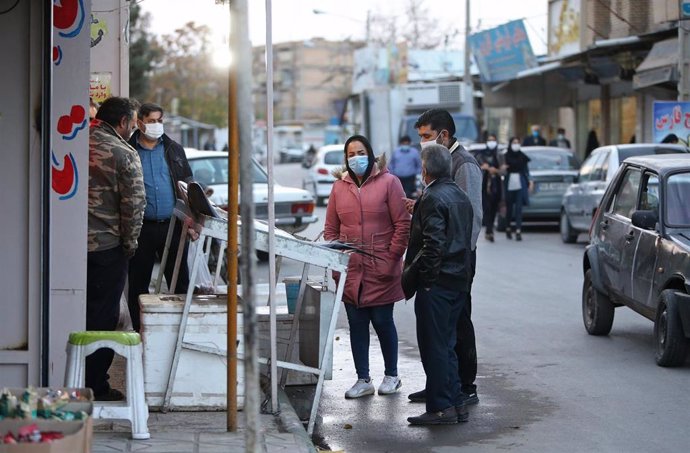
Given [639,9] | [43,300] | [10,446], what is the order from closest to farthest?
[10,446] → [43,300] → [639,9]

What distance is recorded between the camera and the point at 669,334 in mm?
9633

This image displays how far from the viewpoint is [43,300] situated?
279 inches

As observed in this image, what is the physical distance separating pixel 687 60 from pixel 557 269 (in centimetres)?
563

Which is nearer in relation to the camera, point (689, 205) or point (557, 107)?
point (689, 205)

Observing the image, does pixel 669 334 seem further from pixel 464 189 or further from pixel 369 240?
pixel 369 240

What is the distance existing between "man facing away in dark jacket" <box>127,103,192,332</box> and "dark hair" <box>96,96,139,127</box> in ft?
4.76

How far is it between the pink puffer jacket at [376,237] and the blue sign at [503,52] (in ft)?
98.8

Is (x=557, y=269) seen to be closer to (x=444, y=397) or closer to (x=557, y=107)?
(x=444, y=397)

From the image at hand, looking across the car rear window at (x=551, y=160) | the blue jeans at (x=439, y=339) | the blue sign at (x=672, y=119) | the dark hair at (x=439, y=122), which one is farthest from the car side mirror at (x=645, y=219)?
the car rear window at (x=551, y=160)

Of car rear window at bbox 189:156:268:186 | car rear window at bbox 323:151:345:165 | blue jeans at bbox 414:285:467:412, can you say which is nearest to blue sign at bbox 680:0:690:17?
car rear window at bbox 189:156:268:186

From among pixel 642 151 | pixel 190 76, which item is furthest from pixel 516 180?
pixel 190 76

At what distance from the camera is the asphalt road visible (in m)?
7.62

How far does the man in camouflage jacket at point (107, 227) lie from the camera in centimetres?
773

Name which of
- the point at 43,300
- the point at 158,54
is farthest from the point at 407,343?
the point at 158,54
